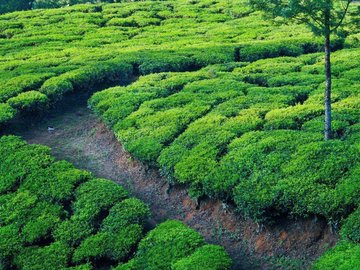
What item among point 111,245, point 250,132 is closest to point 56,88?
point 250,132

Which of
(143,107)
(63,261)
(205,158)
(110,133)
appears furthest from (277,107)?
(63,261)

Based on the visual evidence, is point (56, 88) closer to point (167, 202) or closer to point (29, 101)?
point (29, 101)

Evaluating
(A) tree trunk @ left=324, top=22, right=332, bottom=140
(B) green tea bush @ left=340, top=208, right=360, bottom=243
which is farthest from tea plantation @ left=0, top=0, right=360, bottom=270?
(A) tree trunk @ left=324, top=22, right=332, bottom=140

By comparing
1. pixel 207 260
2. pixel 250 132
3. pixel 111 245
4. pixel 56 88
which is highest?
pixel 56 88

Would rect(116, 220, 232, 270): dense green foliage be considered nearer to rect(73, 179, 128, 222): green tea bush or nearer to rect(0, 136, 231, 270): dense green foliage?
rect(0, 136, 231, 270): dense green foliage

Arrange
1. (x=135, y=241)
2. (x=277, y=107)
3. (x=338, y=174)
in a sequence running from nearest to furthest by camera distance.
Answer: (x=338, y=174), (x=135, y=241), (x=277, y=107)

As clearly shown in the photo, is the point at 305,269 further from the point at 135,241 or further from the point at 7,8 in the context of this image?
the point at 7,8

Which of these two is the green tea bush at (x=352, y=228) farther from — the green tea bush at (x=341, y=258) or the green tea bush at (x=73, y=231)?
the green tea bush at (x=73, y=231)
